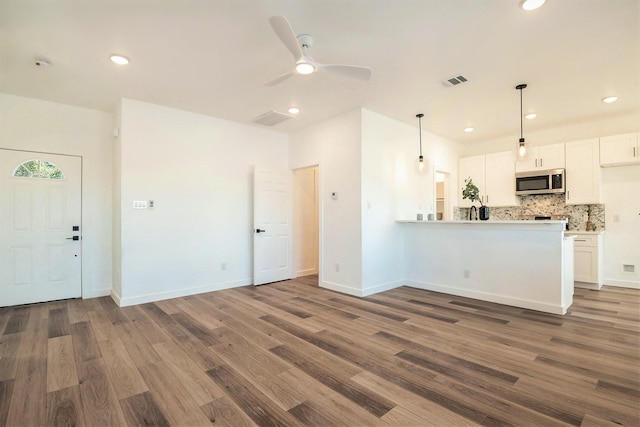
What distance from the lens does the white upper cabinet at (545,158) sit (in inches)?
214

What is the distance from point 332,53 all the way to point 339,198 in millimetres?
2305

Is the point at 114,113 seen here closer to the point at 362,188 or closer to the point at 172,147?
the point at 172,147

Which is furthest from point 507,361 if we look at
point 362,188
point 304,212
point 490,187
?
point 490,187

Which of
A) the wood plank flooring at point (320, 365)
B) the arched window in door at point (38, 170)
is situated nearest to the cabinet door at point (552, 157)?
the wood plank flooring at point (320, 365)

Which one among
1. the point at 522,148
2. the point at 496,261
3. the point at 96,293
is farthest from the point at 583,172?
the point at 96,293

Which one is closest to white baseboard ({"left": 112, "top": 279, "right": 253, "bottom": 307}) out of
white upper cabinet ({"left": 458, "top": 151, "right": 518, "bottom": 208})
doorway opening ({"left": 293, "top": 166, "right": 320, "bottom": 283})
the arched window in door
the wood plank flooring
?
the wood plank flooring

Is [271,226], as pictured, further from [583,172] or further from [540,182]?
[583,172]

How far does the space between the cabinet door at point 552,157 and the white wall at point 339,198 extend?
142 inches

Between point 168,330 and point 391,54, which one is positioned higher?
point 391,54

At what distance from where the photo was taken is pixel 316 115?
4.89 meters

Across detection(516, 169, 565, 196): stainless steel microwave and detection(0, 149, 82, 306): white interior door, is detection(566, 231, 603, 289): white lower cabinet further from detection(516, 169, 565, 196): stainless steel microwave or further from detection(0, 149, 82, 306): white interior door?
detection(0, 149, 82, 306): white interior door

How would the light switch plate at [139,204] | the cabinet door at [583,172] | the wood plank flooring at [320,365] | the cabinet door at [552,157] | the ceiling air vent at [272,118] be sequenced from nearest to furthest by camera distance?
the wood plank flooring at [320,365], the light switch plate at [139,204], the ceiling air vent at [272,118], the cabinet door at [583,172], the cabinet door at [552,157]

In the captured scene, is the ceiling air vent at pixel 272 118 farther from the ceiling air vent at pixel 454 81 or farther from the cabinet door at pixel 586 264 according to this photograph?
the cabinet door at pixel 586 264

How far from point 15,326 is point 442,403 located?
4.33 m
